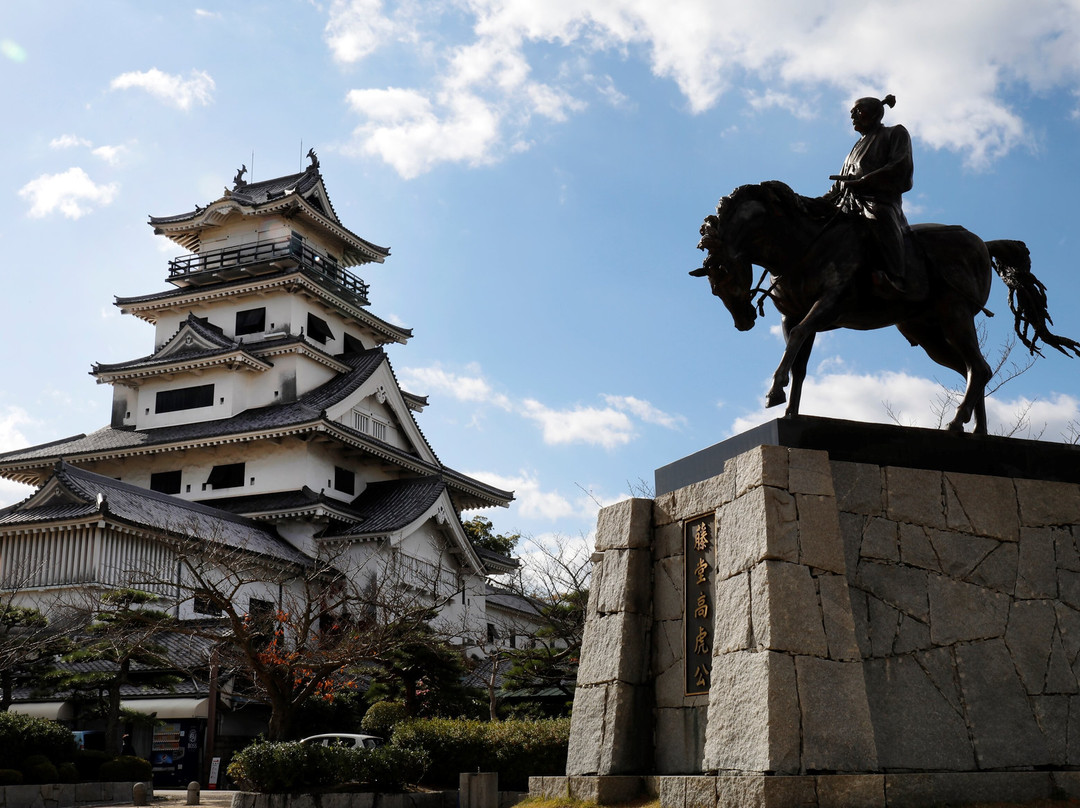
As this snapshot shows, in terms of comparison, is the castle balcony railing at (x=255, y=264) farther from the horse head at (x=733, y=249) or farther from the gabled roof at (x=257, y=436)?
the horse head at (x=733, y=249)

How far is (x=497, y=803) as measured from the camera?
1510cm

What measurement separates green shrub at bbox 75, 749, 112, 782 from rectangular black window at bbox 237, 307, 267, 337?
2131 centimetres

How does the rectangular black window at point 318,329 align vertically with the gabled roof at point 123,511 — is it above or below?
above

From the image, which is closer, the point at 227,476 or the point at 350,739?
the point at 350,739

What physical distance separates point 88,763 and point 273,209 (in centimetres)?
2460

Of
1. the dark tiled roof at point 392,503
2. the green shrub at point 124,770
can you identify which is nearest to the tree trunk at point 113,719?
the green shrub at point 124,770

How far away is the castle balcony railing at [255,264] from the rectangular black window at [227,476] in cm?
770

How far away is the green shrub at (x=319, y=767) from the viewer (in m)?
15.3

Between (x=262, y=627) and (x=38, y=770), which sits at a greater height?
(x=262, y=627)

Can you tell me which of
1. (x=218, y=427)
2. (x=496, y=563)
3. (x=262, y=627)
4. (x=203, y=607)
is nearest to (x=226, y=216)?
(x=218, y=427)

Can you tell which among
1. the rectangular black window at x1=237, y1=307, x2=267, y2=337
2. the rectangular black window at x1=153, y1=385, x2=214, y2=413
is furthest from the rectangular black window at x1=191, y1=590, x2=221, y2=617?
the rectangular black window at x1=237, y1=307, x2=267, y2=337

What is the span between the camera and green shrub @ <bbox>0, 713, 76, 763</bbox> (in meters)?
17.4

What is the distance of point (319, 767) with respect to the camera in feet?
51.4

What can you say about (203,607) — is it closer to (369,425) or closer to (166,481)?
(166,481)
